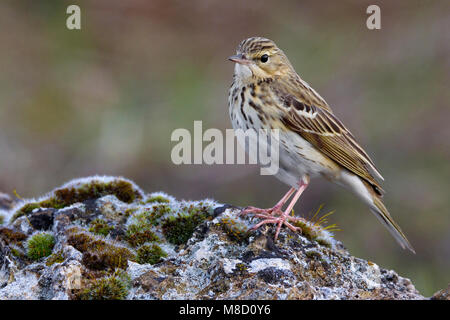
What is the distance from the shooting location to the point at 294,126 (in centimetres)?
656

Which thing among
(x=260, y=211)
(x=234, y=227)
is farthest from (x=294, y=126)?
(x=234, y=227)

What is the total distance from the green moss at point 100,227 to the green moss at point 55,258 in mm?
579

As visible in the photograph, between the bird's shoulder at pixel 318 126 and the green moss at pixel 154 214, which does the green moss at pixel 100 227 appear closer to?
the green moss at pixel 154 214

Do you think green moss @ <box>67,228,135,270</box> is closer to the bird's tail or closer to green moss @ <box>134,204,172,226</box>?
green moss @ <box>134,204,172,226</box>

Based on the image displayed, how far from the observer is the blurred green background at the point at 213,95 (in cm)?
1212

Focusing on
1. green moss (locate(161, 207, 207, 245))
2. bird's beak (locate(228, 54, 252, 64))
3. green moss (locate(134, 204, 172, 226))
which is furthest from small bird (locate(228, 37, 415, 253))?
green moss (locate(134, 204, 172, 226))

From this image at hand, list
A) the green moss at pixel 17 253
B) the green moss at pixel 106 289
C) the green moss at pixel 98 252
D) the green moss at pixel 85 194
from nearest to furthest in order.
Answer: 1. the green moss at pixel 106 289
2. the green moss at pixel 98 252
3. the green moss at pixel 17 253
4. the green moss at pixel 85 194

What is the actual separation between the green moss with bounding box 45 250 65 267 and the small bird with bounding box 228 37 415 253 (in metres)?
1.92

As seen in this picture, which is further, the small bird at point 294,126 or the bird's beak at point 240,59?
the bird's beak at point 240,59

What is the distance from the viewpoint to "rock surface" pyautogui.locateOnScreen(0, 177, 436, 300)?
509 cm

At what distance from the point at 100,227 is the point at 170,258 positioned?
1058mm

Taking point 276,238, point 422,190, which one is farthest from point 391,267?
point 276,238

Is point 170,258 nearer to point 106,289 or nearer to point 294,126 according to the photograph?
point 106,289

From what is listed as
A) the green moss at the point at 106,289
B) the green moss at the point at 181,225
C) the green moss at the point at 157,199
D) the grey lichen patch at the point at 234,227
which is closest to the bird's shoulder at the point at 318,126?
the grey lichen patch at the point at 234,227
